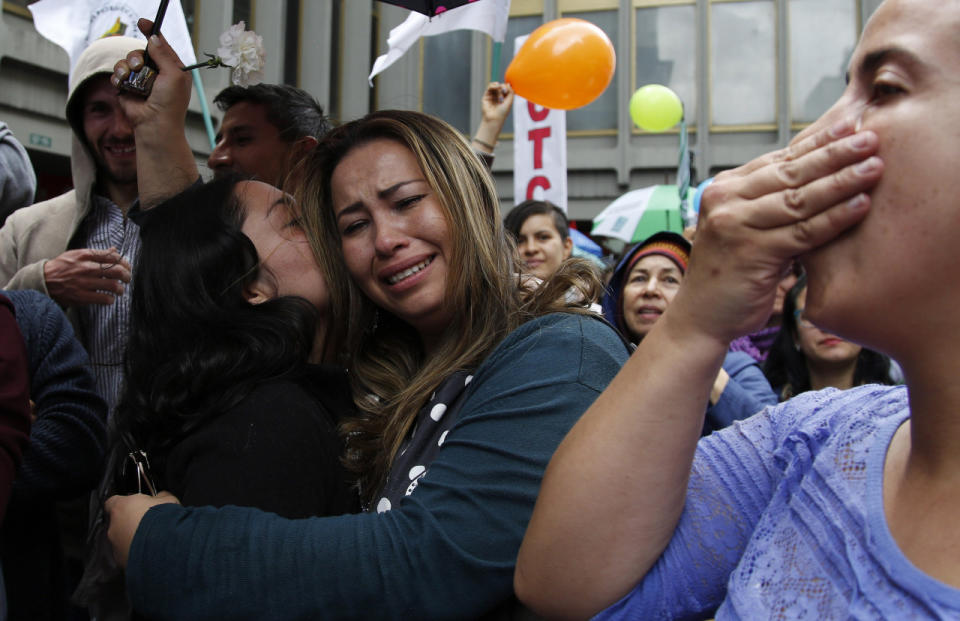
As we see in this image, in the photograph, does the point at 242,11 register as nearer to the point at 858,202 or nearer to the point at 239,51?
the point at 239,51

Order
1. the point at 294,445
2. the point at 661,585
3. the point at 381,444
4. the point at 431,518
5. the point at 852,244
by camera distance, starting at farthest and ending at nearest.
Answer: the point at 381,444 → the point at 294,445 → the point at 431,518 → the point at 661,585 → the point at 852,244

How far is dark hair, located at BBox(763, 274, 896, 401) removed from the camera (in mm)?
3273

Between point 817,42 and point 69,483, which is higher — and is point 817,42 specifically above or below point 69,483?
above

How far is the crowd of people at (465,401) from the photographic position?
767mm

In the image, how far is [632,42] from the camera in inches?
603

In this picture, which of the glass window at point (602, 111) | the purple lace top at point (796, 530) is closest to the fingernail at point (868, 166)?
the purple lace top at point (796, 530)

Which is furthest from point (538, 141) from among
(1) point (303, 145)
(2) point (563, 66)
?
(1) point (303, 145)

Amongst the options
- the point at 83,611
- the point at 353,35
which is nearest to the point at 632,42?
the point at 353,35

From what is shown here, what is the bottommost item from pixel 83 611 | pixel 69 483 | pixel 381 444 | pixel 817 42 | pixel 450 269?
pixel 83 611

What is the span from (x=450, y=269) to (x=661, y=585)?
0.91 m

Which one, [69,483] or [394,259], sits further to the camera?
[69,483]

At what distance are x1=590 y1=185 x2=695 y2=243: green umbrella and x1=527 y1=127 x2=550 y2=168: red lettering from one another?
2915 mm

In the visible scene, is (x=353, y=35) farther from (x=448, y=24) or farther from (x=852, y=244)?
(x=852, y=244)

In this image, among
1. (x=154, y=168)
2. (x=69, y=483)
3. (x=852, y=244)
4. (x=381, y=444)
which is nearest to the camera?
(x=852, y=244)
